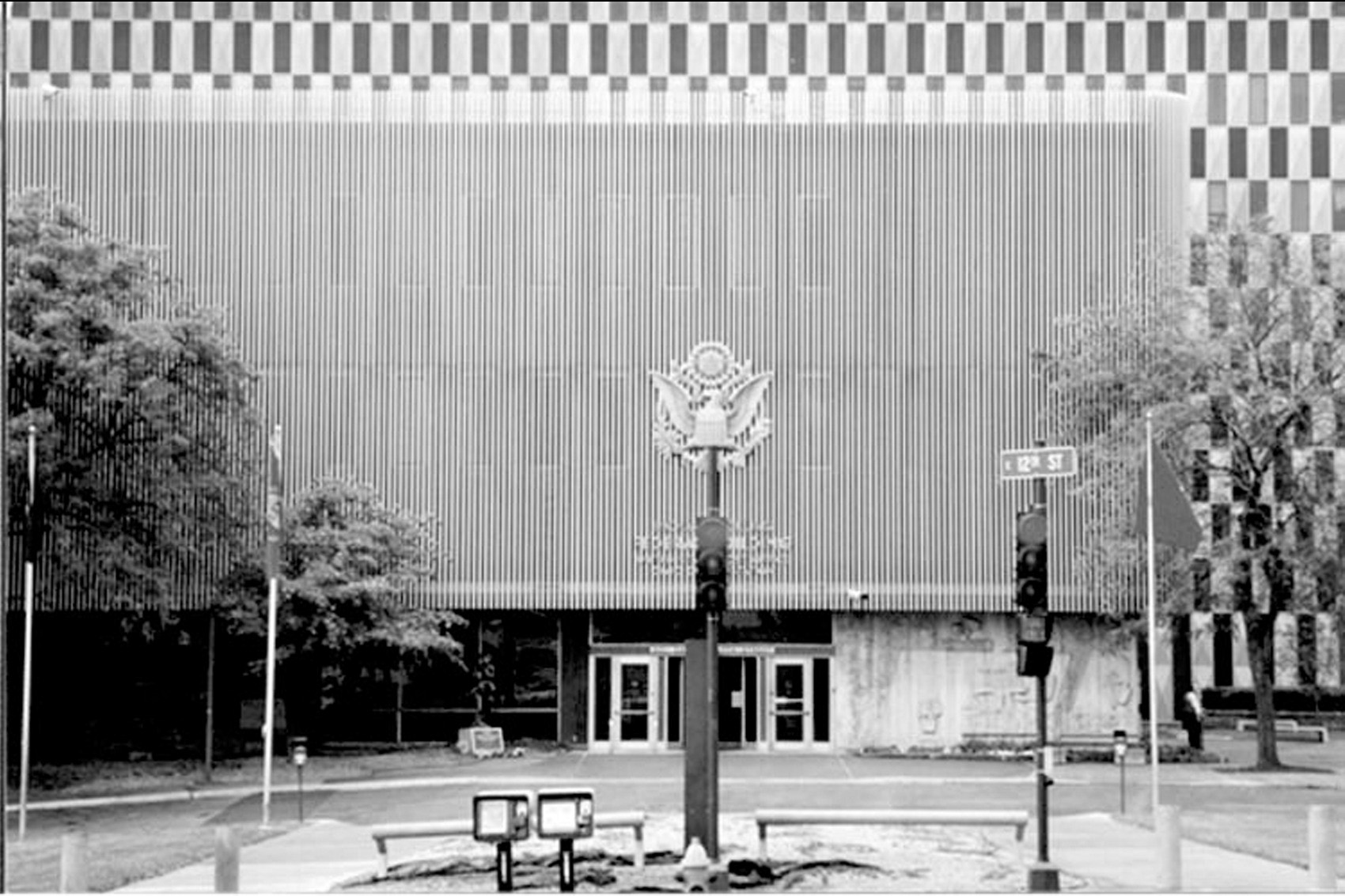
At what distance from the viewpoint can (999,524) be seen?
160 ft

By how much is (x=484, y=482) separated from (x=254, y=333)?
6.35 meters

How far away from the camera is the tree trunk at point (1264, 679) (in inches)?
1703

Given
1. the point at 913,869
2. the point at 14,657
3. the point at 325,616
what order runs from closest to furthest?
1. the point at 913,869
2. the point at 325,616
3. the point at 14,657

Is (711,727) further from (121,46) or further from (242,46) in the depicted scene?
(121,46)

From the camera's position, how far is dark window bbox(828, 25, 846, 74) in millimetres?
84062

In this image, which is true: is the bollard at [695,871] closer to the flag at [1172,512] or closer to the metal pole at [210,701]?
the flag at [1172,512]

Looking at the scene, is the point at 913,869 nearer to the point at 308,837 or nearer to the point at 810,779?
the point at 308,837

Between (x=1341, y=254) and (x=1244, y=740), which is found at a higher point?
(x=1341, y=254)

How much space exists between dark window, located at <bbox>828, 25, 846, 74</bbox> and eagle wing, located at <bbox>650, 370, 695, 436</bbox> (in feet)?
125

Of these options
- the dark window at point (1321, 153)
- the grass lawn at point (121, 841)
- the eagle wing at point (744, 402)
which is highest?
the dark window at point (1321, 153)

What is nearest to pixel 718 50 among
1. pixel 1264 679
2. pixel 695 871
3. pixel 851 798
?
pixel 1264 679

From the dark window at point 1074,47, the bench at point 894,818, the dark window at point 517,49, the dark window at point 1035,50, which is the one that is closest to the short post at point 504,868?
the bench at point 894,818

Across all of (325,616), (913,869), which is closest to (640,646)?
(325,616)

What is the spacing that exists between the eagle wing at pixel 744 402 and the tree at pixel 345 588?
7.38 metres
